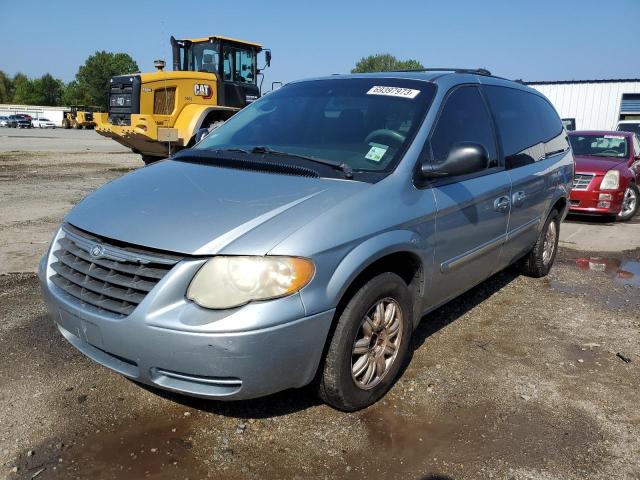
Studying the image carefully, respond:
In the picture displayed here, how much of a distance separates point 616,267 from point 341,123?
4.29m

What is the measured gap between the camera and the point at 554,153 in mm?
5113

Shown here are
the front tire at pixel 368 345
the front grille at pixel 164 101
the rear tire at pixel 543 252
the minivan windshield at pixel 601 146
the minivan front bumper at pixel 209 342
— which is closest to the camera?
the minivan front bumper at pixel 209 342

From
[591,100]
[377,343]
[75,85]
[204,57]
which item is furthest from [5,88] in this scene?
[377,343]

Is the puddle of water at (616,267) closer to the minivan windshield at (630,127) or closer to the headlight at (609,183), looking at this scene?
the headlight at (609,183)

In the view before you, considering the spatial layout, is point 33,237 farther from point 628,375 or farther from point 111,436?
point 628,375

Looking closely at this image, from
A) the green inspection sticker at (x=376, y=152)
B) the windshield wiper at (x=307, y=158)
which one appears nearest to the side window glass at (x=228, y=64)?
the windshield wiper at (x=307, y=158)

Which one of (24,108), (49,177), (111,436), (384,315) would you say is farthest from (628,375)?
(24,108)

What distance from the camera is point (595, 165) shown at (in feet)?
28.3

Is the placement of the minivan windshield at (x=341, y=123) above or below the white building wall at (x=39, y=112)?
below

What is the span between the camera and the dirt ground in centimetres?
247

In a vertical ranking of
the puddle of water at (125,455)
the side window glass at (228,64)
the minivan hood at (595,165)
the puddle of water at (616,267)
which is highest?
the side window glass at (228,64)

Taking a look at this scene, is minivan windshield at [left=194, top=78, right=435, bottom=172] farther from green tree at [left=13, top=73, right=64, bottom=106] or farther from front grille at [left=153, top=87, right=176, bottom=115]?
green tree at [left=13, top=73, right=64, bottom=106]

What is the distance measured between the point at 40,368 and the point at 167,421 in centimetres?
107

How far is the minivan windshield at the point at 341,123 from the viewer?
3.16 metres
